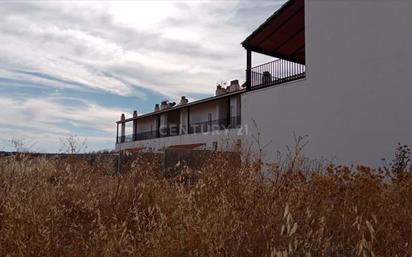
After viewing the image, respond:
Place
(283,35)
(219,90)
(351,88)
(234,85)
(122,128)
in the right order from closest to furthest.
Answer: (351,88), (283,35), (234,85), (219,90), (122,128)

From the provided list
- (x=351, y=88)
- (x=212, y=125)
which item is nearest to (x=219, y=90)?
(x=212, y=125)

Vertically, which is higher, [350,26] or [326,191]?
[350,26]

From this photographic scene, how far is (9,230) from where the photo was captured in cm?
338

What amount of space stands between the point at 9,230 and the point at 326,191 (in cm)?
297

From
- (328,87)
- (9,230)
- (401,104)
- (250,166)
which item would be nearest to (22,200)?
(9,230)

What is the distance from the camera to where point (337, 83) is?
42.2 ft

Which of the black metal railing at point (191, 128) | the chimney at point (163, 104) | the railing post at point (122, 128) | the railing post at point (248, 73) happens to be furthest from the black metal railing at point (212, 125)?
the railing post at point (122, 128)

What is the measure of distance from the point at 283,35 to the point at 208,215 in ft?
49.4

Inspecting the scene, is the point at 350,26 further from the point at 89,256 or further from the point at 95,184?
the point at 89,256

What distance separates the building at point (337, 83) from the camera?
36.8 ft

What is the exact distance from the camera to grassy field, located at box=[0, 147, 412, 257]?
291 centimetres

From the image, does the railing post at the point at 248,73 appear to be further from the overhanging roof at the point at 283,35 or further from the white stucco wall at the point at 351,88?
the white stucco wall at the point at 351,88

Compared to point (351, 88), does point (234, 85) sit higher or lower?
higher

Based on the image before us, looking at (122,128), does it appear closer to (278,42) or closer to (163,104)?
(163,104)
